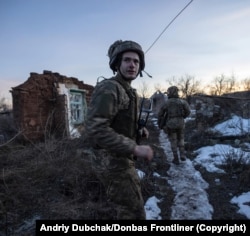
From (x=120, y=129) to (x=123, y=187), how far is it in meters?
0.50

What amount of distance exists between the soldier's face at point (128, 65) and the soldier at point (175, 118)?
16.5 ft

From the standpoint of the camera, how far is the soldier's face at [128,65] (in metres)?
2.57

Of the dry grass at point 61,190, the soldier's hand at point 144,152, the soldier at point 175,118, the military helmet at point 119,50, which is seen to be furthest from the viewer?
the soldier at point 175,118

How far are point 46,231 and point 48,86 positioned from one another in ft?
29.1

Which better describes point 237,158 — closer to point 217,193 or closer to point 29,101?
point 217,193

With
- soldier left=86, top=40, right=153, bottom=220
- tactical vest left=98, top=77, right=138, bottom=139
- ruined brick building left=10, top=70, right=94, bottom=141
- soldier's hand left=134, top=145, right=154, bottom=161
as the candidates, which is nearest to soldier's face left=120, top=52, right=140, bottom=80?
soldier left=86, top=40, right=153, bottom=220

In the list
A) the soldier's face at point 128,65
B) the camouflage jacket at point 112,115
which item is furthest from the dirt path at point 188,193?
the soldier's face at point 128,65

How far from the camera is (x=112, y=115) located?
7.57ft

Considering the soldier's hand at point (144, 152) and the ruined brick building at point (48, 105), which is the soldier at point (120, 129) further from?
the ruined brick building at point (48, 105)

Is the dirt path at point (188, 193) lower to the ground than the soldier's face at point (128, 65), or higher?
lower

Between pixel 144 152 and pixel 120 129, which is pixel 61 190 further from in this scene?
pixel 144 152

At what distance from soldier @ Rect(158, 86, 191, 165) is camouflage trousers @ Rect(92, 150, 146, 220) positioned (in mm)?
4972

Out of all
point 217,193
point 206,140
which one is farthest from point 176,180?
point 206,140

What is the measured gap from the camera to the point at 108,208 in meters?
4.00
